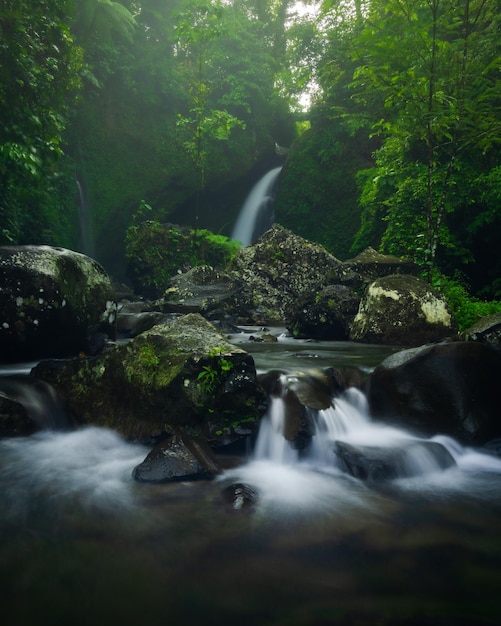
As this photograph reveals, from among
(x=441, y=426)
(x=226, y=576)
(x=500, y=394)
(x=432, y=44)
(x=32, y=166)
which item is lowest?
(x=226, y=576)

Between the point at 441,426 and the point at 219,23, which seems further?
the point at 219,23

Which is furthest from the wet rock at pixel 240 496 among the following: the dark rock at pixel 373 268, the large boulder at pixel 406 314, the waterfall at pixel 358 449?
the dark rock at pixel 373 268

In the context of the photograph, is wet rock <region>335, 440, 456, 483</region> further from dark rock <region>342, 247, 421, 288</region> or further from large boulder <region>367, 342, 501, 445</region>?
dark rock <region>342, 247, 421, 288</region>

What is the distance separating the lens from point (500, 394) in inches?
173

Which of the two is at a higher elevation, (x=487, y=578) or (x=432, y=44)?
(x=432, y=44)

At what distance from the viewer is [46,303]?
5422 millimetres

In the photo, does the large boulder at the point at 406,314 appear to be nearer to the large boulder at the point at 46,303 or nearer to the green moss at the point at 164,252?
the large boulder at the point at 46,303

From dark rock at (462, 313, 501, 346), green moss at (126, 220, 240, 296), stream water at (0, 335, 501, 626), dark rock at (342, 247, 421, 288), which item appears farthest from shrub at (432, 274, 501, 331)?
green moss at (126, 220, 240, 296)

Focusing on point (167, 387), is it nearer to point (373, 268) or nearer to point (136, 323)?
point (136, 323)

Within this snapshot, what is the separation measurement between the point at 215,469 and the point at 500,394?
296 centimetres

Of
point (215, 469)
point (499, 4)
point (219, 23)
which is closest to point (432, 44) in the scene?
point (499, 4)

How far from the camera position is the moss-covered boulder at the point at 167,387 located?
158 inches

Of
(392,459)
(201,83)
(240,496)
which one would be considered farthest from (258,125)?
(240,496)

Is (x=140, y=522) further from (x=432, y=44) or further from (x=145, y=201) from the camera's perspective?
(x=145, y=201)
